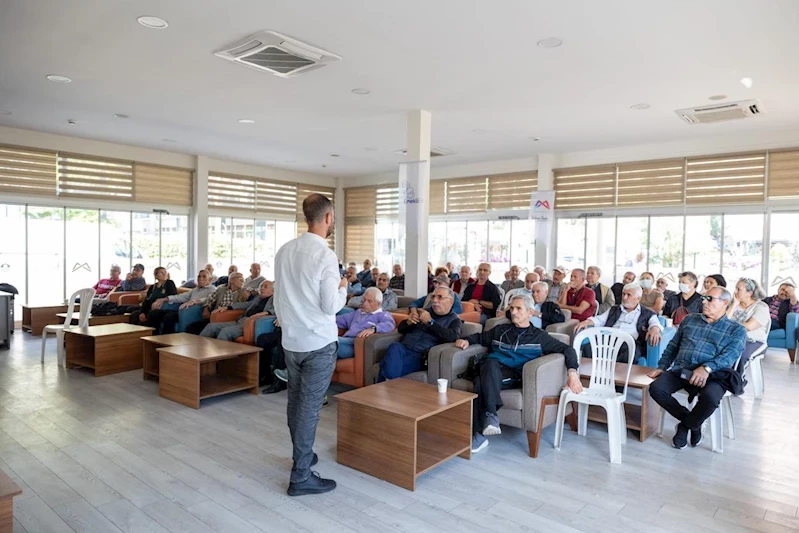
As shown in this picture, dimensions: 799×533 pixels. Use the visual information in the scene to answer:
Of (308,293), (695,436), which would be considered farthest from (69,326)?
(695,436)

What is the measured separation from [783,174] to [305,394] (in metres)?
9.19

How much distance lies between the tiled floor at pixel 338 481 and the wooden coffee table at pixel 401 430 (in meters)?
0.13

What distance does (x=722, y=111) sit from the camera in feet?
24.1

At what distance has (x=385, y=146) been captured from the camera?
10.5m

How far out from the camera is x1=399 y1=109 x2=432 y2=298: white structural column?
24.6 ft

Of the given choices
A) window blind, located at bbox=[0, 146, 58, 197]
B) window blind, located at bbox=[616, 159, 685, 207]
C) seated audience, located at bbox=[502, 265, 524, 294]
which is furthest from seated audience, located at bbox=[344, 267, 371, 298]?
window blind, located at bbox=[0, 146, 58, 197]

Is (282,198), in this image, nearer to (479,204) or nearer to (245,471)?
(479,204)

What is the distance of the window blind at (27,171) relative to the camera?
9.40 metres

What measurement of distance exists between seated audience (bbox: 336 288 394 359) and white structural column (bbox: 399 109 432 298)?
2098mm

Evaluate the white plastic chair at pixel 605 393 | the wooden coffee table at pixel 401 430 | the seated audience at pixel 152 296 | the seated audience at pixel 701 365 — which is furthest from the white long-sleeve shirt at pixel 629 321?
the seated audience at pixel 152 296

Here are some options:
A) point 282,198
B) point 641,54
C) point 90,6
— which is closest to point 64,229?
point 282,198

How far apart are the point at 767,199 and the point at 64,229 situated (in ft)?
42.2

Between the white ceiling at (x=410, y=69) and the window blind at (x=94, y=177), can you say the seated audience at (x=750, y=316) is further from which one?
the window blind at (x=94, y=177)

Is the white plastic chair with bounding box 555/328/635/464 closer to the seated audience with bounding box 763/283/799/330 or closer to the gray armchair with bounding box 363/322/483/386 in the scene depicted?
the gray armchair with bounding box 363/322/483/386
